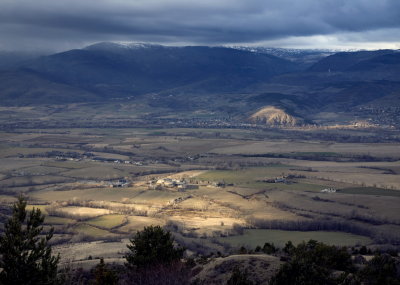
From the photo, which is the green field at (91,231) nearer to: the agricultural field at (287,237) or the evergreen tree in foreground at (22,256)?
the agricultural field at (287,237)

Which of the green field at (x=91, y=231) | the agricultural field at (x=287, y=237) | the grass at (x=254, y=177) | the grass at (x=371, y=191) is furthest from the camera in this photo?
the grass at (x=254, y=177)

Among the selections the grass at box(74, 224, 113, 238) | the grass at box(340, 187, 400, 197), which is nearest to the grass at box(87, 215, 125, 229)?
the grass at box(74, 224, 113, 238)

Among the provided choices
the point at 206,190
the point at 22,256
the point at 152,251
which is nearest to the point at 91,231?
the point at 206,190

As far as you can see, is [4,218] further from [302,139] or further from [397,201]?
[302,139]

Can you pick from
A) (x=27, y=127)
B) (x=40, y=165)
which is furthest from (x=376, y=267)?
(x=27, y=127)

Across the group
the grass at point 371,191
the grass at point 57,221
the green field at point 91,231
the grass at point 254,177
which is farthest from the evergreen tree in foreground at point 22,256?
the grass at point 254,177

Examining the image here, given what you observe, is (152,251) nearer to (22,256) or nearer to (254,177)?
(22,256)

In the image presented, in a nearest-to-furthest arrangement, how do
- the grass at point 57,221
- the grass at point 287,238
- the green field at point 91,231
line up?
the grass at point 287,238
the green field at point 91,231
the grass at point 57,221
